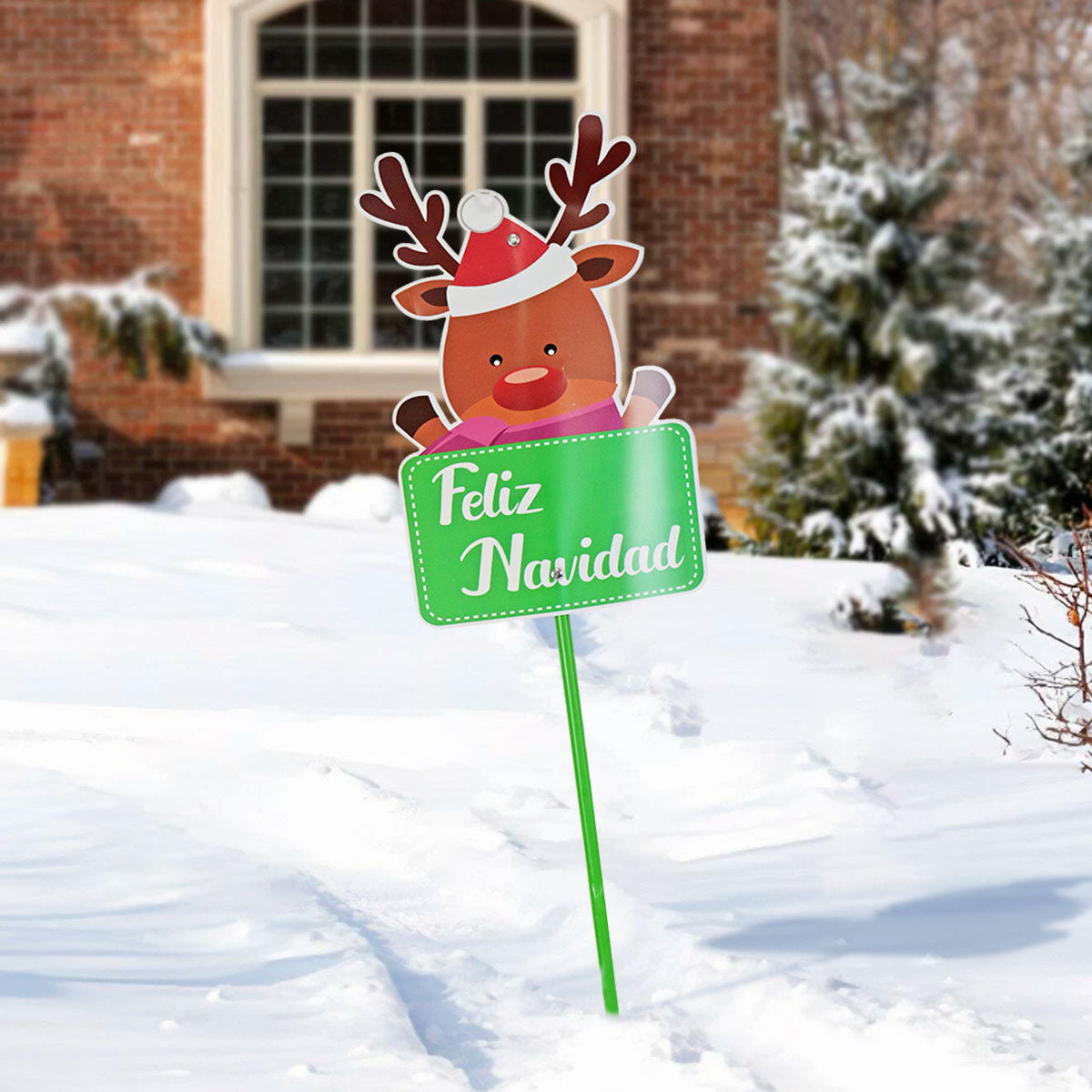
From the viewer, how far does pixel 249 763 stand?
16.9ft

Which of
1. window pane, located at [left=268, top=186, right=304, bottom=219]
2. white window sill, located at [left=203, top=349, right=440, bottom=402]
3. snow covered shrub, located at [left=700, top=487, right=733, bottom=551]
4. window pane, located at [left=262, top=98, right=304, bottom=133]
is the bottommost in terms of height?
snow covered shrub, located at [left=700, top=487, right=733, bottom=551]

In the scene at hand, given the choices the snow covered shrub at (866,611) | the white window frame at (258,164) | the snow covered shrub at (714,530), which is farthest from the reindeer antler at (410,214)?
the white window frame at (258,164)

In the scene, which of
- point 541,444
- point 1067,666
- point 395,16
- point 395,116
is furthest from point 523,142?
point 541,444

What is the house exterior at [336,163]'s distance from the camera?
36.2 feet

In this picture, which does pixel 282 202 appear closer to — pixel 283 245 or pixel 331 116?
pixel 283 245

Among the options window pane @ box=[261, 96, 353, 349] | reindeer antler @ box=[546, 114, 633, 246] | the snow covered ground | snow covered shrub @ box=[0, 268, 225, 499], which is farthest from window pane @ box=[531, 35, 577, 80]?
reindeer antler @ box=[546, 114, 633, 246]

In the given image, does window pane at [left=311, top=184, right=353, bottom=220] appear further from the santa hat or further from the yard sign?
the santa hat

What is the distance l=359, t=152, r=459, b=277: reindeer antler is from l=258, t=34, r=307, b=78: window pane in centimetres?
785

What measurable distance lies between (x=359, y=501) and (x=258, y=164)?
2.55 meters

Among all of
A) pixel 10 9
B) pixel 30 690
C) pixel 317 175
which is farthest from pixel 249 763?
pixel 10 9

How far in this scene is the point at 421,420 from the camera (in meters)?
3.63

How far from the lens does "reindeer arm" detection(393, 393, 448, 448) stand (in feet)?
11.8

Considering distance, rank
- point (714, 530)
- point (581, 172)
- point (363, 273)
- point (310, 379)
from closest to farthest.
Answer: point (581, 172)
point (714, 530)
point (310, 379)
point (363, 273)

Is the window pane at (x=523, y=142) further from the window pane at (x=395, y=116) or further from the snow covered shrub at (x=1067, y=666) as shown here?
the snow covered shrub at (x=1067, y=666)
